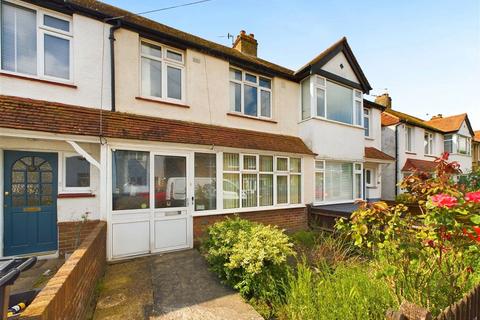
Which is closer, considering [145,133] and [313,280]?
[313,280]

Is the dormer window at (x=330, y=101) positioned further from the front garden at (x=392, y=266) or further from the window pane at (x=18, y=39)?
the window pane at (x=18, y=39)

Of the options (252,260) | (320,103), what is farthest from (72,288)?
(320,103)

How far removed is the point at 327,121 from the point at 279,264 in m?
6.59

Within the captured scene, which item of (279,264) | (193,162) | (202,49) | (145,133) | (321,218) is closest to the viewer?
(279,264)

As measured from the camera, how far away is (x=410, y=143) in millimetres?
15195

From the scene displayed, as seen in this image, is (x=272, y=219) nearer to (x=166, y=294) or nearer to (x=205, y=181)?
(x=205, y=181)

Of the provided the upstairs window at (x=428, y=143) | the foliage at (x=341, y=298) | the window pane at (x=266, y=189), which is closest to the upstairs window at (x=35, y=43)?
the window pane at (x=266, y=189)

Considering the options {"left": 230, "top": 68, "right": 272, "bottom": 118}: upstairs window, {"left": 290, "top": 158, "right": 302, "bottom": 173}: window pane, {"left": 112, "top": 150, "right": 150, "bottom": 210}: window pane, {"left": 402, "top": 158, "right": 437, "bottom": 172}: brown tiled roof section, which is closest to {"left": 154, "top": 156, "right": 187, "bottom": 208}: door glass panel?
{"left": 112, "top": 150, "right": 150, "bottom": 210}: window pane

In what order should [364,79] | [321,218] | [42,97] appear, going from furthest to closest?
1. [364,79]
2. [321,218]
3. [42,97]

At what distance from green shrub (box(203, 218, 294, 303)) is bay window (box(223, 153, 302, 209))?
2.52m

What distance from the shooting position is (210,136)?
6.77m

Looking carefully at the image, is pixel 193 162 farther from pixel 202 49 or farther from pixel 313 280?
pixel 313 280

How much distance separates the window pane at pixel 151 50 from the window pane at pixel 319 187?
6899mm

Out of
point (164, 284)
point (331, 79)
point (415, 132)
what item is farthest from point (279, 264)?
point (415, 132)
